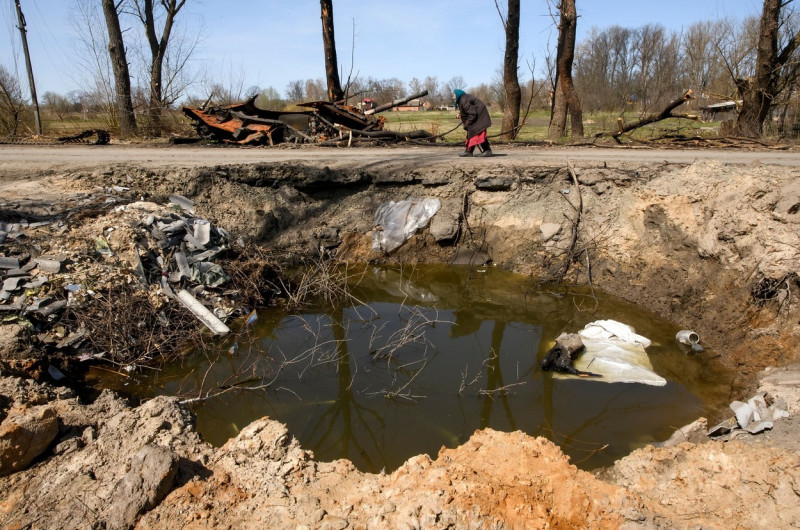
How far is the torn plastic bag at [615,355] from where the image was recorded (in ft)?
16.6

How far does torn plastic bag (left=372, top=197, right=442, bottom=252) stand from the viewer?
28.3 ft

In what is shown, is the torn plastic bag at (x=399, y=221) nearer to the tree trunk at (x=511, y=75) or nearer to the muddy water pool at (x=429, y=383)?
the muddy water pool at (x=429, y=383)

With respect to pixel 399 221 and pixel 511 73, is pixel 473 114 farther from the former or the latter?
pixel 511 73

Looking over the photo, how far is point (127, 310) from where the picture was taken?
18.4 ft

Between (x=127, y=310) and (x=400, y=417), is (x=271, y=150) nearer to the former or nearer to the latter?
(x=127, y=310)

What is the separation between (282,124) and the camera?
13.1 m

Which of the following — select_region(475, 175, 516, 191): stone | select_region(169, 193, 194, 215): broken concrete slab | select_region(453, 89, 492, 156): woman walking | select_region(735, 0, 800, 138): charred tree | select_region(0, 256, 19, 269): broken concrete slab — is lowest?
select_region(0, 256, 19, 269): broken concrete slab

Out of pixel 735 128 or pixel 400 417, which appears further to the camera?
pixel 735 128

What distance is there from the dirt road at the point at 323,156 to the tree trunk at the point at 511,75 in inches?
106

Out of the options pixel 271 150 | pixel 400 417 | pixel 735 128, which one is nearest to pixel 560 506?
pixel 400 417

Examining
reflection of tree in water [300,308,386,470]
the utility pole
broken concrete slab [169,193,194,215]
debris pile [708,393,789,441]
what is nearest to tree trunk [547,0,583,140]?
broken concrete slab [169,193,194,215]

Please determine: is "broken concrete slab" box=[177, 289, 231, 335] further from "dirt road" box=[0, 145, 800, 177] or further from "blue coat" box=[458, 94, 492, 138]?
"blue coat" box=[458, 94, 492, 138]

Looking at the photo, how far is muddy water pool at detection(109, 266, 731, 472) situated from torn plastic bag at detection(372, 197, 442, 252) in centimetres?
180

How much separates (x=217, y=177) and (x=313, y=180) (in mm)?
1645
